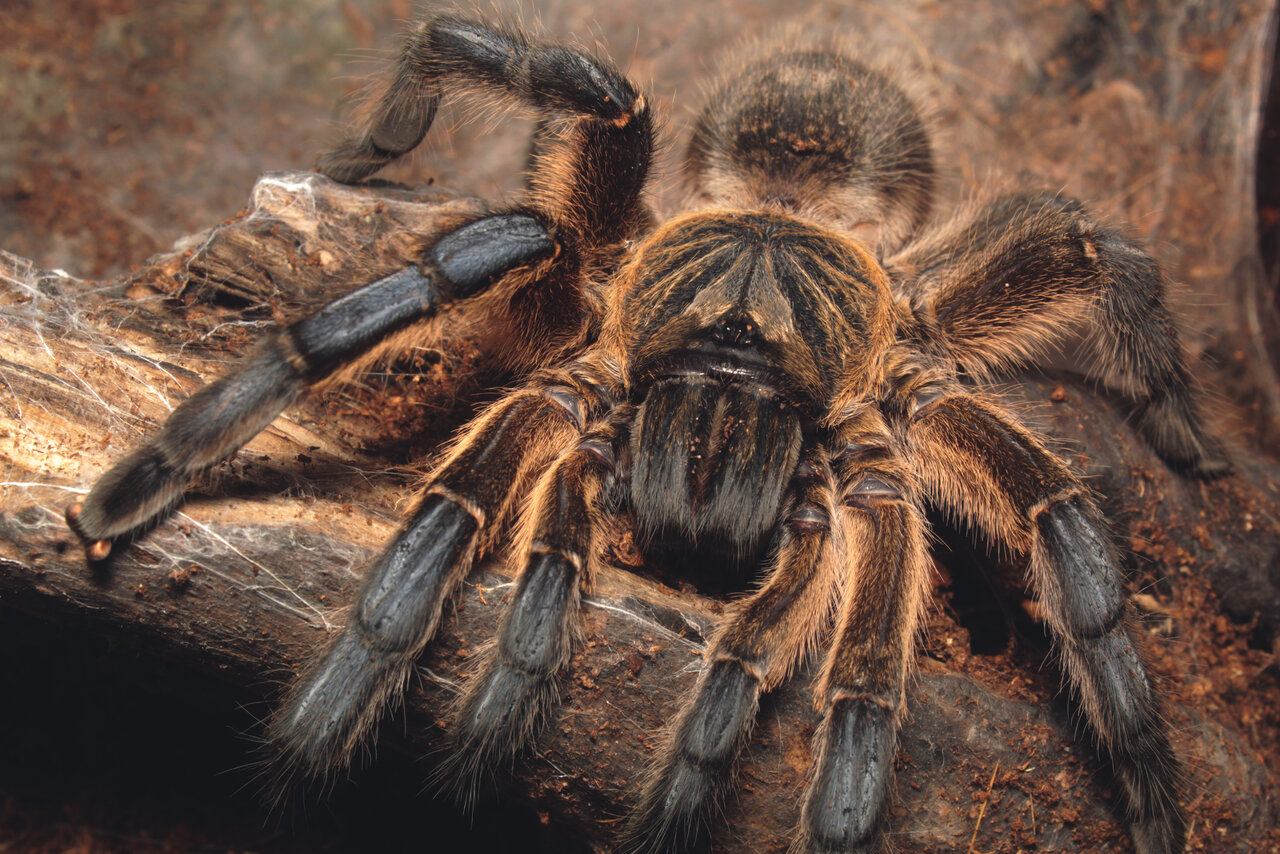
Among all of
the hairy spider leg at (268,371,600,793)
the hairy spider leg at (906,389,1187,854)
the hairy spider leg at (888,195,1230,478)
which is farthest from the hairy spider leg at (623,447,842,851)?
the hairy spider leg at (888,195,1230,478)

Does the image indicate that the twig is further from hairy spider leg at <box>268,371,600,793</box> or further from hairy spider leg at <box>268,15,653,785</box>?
hairy spider leg at <box>268,371,600,793</box>

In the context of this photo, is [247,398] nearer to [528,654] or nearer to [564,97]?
[528,654]

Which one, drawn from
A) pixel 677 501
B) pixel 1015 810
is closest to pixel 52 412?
pixel 677 501

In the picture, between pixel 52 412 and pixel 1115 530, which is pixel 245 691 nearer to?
pixel 52 412

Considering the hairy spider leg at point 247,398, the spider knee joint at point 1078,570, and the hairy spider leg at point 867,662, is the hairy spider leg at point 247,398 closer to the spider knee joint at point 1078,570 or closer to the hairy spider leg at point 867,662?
the hairy spider leg at point 867,662

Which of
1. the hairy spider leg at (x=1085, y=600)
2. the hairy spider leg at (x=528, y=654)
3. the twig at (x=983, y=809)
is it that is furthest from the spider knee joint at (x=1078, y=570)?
the hairy spider leg at (x=528, y=654)

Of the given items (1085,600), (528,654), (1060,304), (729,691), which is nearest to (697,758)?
(729,691)
